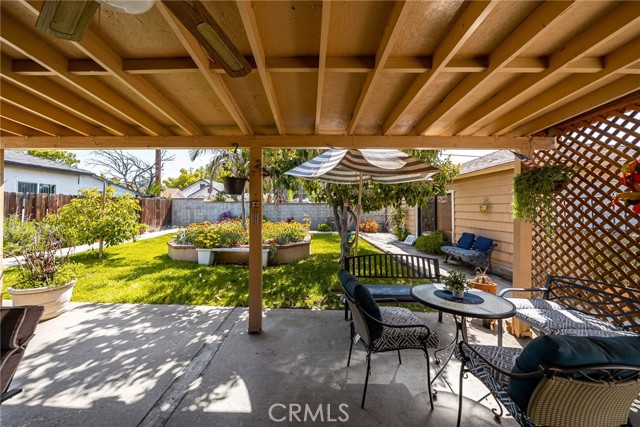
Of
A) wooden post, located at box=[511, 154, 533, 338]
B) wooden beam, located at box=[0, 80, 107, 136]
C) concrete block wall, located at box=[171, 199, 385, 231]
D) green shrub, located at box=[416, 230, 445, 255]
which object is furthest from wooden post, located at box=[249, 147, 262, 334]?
concrete block wall, located at box=[171, 199, 385, 231]

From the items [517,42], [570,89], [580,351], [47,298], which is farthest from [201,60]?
[47,298]

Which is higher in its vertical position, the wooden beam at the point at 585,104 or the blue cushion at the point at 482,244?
the wooden beam at the point at 585,104

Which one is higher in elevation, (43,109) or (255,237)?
(43,109)

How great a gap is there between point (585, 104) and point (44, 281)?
6732 mm

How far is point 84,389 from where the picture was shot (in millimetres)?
2209

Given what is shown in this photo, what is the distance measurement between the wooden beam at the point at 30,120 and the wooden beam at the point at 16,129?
0.24 meters

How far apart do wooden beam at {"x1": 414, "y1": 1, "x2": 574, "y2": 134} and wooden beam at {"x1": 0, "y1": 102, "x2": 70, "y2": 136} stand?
175 inches

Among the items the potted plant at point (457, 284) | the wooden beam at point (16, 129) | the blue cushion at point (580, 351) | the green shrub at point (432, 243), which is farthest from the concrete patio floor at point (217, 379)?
the green shrub at point (432, 243)

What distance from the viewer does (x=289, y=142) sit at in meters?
3.31

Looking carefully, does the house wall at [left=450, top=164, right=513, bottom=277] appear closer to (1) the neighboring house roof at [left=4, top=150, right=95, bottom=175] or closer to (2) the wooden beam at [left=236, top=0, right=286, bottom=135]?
(2) the wooden beam at [left=236, top=0, right=286, bottom=135]

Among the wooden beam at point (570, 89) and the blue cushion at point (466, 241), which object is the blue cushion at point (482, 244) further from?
the wooden beam at point (570, 89)

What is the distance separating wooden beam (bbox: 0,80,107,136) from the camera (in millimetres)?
2297

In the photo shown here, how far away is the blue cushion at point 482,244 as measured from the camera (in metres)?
5.95

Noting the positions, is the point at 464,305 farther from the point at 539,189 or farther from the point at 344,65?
the point at 344,65
